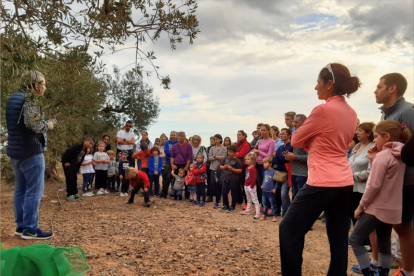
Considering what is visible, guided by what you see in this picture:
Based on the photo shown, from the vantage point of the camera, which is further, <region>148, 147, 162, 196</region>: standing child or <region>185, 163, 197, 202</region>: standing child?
<region>148, 147, 162, 196</region>: standing child

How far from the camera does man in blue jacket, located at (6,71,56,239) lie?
4.64 m

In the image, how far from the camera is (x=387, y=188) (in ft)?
11.0

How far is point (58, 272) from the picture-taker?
238 centimetres

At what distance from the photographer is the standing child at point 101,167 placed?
1120 cm

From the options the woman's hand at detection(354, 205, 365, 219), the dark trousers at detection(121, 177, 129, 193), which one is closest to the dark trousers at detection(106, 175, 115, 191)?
the dark trousers at detection(121, 177, 129, 193)

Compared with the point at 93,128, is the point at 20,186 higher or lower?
lower

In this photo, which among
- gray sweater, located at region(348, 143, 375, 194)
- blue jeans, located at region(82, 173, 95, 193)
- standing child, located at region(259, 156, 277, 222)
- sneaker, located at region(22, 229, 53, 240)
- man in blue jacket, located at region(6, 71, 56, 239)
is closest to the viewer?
man in blue jacket, located at region(6, 71, 56, 239)

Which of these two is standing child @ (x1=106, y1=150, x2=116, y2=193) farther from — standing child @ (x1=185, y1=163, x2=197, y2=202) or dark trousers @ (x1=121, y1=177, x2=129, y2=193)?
standing child @ (x1=185, y1=163, x2=197, y2=202)

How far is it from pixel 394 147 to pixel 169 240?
367cm

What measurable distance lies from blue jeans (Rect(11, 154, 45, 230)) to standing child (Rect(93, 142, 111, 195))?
19.9 ft

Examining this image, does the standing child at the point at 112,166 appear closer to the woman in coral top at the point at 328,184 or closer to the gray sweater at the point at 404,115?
the gray sweater at the point at 404,115

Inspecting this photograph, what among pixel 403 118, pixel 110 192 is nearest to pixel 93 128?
pixel 110 192

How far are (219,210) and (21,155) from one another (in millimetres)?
5471

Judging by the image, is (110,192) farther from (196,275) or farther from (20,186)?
(196,275)
